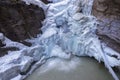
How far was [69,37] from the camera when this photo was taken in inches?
358

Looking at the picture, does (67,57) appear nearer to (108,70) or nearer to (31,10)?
(108,70)

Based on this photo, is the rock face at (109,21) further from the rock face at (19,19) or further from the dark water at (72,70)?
the rock face at (19,19)

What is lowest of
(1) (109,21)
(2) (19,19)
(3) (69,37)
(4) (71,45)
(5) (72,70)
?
(5) (72,70)

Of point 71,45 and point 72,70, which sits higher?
point 71,45

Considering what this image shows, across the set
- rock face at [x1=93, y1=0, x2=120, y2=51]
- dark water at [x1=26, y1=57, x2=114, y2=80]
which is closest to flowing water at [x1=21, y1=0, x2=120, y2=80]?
dark water at [x1=26, y1=57, x2=114, y2=80]

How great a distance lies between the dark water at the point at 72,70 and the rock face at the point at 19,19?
1.62m

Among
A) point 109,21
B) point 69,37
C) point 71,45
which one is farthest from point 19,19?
point 109,21

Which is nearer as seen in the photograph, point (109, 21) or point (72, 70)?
point (72, 70)

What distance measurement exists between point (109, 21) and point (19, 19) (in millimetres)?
3838

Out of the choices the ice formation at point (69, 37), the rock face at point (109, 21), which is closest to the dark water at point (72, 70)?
the ice formation at point (69, 37)

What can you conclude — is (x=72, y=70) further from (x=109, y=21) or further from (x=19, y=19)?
(x=19, y=19)

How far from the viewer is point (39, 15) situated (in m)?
9.23

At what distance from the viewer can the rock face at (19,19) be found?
777 cm

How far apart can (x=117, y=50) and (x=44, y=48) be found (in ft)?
10.4
